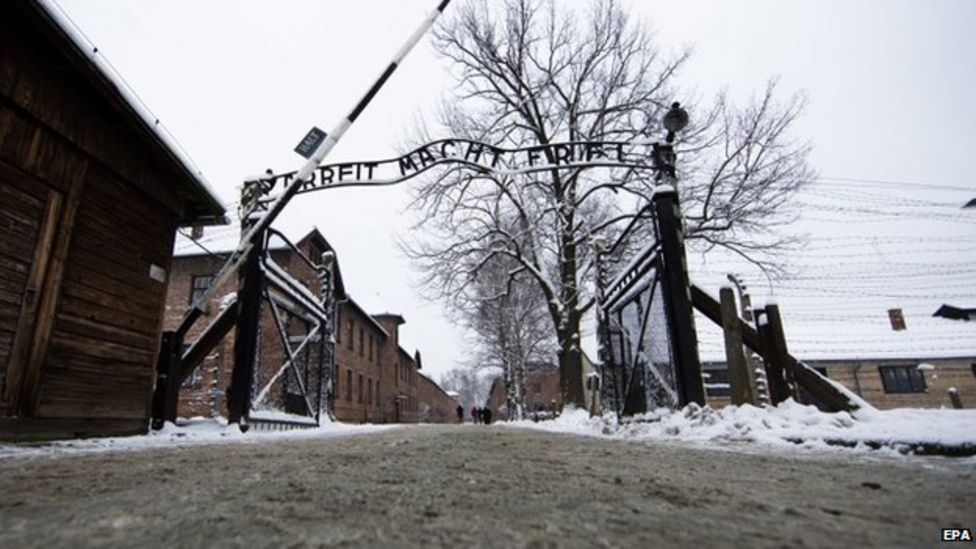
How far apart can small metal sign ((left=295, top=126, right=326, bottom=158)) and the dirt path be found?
5661mm

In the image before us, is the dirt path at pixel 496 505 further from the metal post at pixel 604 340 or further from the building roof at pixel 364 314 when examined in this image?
the building roof at pixel 364 314

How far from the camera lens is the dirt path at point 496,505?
0.94m

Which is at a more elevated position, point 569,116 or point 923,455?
point 569,116

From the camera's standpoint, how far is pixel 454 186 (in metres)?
14.8

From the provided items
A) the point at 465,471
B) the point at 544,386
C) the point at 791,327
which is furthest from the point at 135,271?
the point at 544,386

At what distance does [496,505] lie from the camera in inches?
50.5

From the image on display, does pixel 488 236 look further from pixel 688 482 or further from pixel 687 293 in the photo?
pixel 688 482

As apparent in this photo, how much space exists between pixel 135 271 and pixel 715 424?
6.88 metres

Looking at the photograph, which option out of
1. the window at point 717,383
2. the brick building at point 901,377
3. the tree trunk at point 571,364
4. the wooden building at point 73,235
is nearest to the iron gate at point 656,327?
the tree trunk at point 571,364

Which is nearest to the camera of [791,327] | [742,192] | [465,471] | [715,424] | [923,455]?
[465,471]

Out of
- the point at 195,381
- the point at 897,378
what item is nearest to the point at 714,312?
the point at 195,381

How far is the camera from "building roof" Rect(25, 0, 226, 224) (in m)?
4.63

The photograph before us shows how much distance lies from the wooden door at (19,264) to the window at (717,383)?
25212 mm

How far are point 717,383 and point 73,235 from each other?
26712 mm
